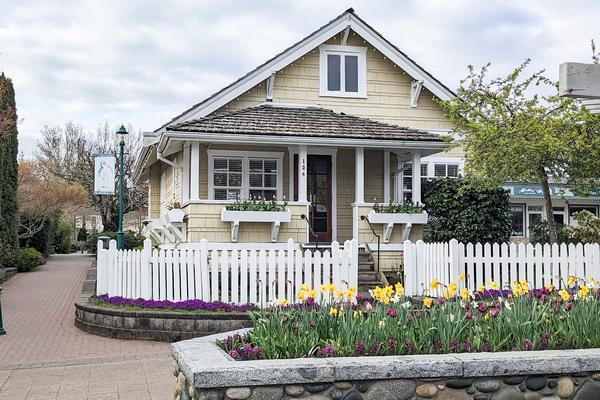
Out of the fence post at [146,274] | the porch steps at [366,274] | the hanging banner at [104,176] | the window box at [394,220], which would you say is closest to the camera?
the fence post at [146,274]

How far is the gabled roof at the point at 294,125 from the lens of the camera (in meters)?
16.5

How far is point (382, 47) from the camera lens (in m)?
19.8

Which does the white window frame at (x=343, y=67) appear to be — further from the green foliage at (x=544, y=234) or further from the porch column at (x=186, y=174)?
the green foliage at (x=544, y=234)

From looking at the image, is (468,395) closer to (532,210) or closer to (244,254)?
(244,254)

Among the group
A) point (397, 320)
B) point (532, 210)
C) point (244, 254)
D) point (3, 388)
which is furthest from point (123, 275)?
point (532, 210)

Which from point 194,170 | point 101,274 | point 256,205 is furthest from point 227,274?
point 194,170

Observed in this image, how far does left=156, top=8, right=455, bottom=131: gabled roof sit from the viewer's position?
60.7 feet

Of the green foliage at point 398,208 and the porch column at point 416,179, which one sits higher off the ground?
the porch column at point 416,179

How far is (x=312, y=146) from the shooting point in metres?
18.0

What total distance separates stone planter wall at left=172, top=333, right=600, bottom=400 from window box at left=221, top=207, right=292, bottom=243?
1045 cm

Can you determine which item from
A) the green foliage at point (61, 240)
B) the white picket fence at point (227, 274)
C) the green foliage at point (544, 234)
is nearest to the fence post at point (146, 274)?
the white picket fence at point (227, 274)

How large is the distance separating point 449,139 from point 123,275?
8653mm

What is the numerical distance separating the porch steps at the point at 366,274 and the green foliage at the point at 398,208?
1.09 metres

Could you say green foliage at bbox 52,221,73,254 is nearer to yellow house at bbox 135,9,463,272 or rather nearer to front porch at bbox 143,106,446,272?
yellow house at bbox 135,9,463,272
